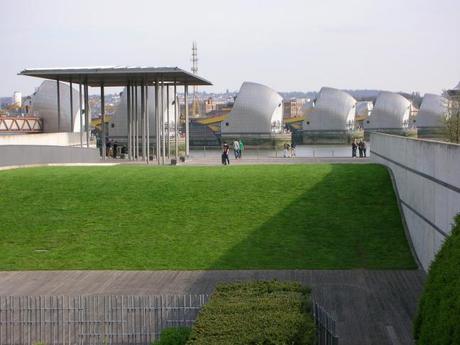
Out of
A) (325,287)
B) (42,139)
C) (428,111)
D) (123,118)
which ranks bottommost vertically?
(325,287)

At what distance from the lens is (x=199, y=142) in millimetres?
108000

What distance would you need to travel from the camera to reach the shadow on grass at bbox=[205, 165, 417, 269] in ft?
59.1

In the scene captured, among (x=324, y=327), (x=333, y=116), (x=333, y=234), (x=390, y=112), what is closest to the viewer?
(x=324, y=327)

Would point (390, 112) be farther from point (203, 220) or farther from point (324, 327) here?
point (324, 327)

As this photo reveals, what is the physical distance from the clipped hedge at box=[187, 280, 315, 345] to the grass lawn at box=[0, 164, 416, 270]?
7.45 meters

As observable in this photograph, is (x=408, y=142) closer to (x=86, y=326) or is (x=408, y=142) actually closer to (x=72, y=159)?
(x=86, y=326)

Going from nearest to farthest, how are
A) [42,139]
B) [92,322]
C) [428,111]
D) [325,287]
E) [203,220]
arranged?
[92,322], [325,287], [203,220], [42,139], [428,111]

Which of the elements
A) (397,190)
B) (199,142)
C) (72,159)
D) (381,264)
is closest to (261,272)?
(381,264)

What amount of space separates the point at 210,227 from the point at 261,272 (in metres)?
3.78

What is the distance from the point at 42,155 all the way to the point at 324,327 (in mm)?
24071

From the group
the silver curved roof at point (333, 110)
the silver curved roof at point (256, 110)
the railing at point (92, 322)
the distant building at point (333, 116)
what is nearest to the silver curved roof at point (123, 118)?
the silver curved roof at point (256, 110)

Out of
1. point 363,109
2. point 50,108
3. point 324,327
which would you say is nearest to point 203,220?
point 324,327

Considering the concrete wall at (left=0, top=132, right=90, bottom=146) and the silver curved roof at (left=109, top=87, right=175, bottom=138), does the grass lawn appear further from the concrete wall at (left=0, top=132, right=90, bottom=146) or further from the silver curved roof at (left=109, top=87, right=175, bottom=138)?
the silver curved roof at (left=109, top=87, right=175, bottom=138)

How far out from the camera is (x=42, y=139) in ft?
117
